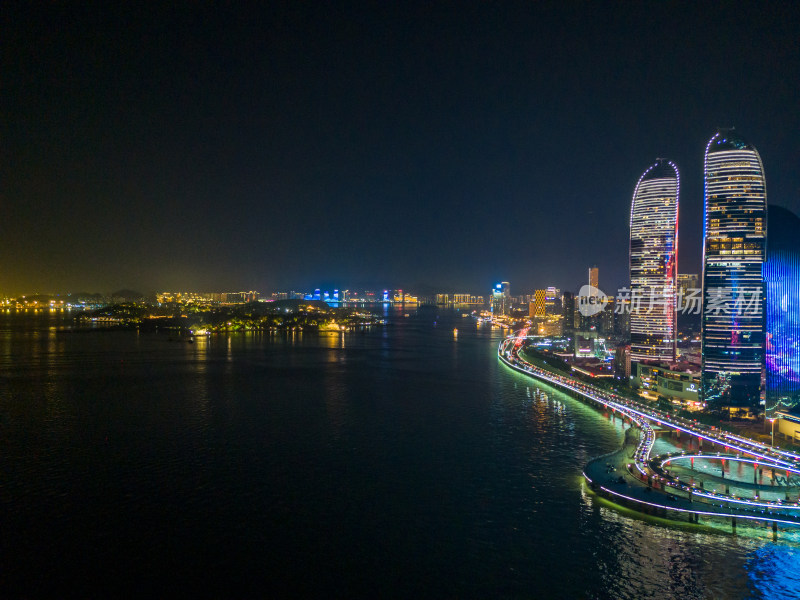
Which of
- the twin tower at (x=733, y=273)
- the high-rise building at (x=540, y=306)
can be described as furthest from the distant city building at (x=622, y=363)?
the high-rise building at (x=540, y=306)

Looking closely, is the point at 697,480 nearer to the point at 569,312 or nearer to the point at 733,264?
the point at 733,264

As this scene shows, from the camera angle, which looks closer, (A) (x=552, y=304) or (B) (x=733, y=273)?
(B) (x=733, y=273)

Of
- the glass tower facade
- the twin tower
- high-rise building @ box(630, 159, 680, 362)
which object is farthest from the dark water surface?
high-rise building @ box(630, 159, 680, 362)

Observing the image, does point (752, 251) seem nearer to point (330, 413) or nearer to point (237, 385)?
point (330, 413)

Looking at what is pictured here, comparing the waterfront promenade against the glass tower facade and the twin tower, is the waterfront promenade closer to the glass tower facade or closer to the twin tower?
the twin tower

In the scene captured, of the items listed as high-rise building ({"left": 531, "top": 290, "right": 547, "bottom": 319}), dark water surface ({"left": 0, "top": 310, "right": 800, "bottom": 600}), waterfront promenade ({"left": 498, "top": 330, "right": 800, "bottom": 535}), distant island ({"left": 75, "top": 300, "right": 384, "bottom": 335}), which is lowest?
dark water surface ({"left": 0, "top": 310, "right": 800, "bottom": 600})

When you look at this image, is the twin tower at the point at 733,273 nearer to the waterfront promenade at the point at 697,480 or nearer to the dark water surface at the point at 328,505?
the waterfront promenade at the point at 697,480

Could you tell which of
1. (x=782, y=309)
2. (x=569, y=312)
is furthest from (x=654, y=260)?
→ (x=569, y=312)
